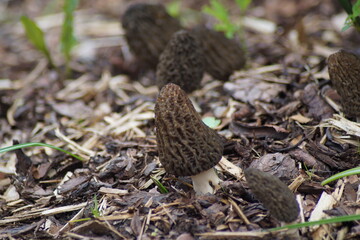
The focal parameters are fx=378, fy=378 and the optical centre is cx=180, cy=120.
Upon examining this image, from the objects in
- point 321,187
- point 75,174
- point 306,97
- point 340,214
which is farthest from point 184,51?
point 340,214

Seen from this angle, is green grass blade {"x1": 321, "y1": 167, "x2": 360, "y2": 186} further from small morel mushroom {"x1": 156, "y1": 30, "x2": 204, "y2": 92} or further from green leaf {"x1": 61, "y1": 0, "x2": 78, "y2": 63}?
green leaf {"x1": 61, "y1": 0, "x2": 78, "y2": 63}

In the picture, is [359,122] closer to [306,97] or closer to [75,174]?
[306,97]

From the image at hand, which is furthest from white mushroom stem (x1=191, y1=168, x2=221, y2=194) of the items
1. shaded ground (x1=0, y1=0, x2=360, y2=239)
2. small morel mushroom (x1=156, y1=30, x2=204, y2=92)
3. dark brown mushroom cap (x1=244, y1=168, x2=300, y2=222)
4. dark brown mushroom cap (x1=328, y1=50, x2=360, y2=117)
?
small morel mushroom (x1=156, y1=30, x2=204, y2=92)

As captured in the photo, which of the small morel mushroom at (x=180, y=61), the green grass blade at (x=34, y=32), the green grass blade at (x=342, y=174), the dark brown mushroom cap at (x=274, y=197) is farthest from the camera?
the green grass blade at (x=34, y=32)

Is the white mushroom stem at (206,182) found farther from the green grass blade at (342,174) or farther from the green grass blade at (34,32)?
the green grass blade at (34,32)

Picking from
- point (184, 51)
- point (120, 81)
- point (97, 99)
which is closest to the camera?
point (184, 51)

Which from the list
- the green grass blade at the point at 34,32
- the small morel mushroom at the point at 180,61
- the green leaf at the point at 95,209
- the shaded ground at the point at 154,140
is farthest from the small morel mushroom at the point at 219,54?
the green leaf at the point at 95,209
